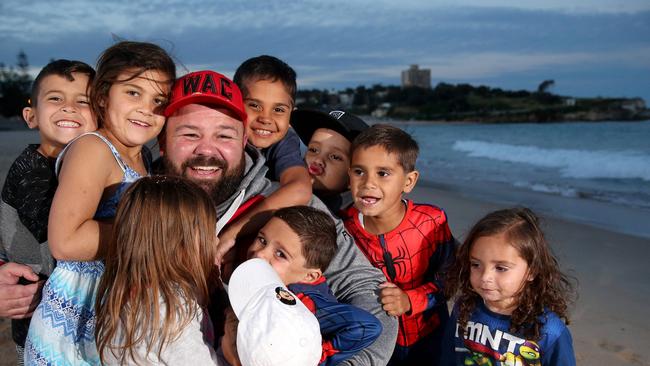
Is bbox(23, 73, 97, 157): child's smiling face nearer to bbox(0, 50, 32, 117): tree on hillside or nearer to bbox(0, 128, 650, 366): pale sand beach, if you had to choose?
bbox(0, 128, 650, 366): pale sand beach

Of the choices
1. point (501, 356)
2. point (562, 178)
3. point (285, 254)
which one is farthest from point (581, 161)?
point (285, 254)

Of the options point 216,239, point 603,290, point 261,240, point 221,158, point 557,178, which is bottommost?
point 557,178

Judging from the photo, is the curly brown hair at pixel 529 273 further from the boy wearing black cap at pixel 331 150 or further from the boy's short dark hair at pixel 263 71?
the boy's short dark hair at pixel 263 71

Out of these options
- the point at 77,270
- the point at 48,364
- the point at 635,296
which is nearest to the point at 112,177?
the point at 77,270

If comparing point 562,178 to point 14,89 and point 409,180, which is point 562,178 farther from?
point 14,89

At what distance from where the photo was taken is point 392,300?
2.87 meters

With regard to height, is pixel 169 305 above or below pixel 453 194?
above

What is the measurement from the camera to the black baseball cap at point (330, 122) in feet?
12.0

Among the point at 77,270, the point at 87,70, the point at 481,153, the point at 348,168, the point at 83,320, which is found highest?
the point at 87,70

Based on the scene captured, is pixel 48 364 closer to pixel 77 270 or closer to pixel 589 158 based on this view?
pixel 77 270

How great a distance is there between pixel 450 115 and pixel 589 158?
47.7m

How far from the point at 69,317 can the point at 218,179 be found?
3.08 ft

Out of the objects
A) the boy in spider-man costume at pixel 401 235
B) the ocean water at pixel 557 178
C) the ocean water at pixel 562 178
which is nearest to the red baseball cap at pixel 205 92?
the boy in spider-man costume at pixel 401 235

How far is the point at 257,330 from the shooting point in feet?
6.29
